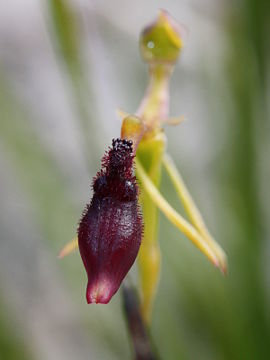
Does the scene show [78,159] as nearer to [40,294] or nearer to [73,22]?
[40,294]

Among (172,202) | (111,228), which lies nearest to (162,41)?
(111,228)

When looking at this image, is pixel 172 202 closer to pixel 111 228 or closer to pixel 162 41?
pixel 162 41

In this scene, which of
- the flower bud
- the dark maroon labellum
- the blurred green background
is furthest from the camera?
the blurred green background

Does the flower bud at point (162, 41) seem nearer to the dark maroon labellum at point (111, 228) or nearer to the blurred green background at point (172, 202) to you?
the blurred green background at point (172, 202)

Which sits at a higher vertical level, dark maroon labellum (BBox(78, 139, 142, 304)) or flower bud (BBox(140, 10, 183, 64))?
flower bud (BBox(140, 10, 183, 64))

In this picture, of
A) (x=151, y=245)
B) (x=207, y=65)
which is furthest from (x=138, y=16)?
(x=151, y=245)

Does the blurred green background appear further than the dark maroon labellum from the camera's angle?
Yes

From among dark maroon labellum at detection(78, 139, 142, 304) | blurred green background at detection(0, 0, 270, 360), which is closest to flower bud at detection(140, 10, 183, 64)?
blurred green background at detection(0, 0, 270, 360)

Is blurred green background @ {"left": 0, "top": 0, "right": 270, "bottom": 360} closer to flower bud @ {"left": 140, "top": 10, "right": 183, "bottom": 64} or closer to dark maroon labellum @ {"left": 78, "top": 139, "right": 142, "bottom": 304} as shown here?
flower bud @ {"left": 140, "top": 10, "right": 183, "bottom": 64}
